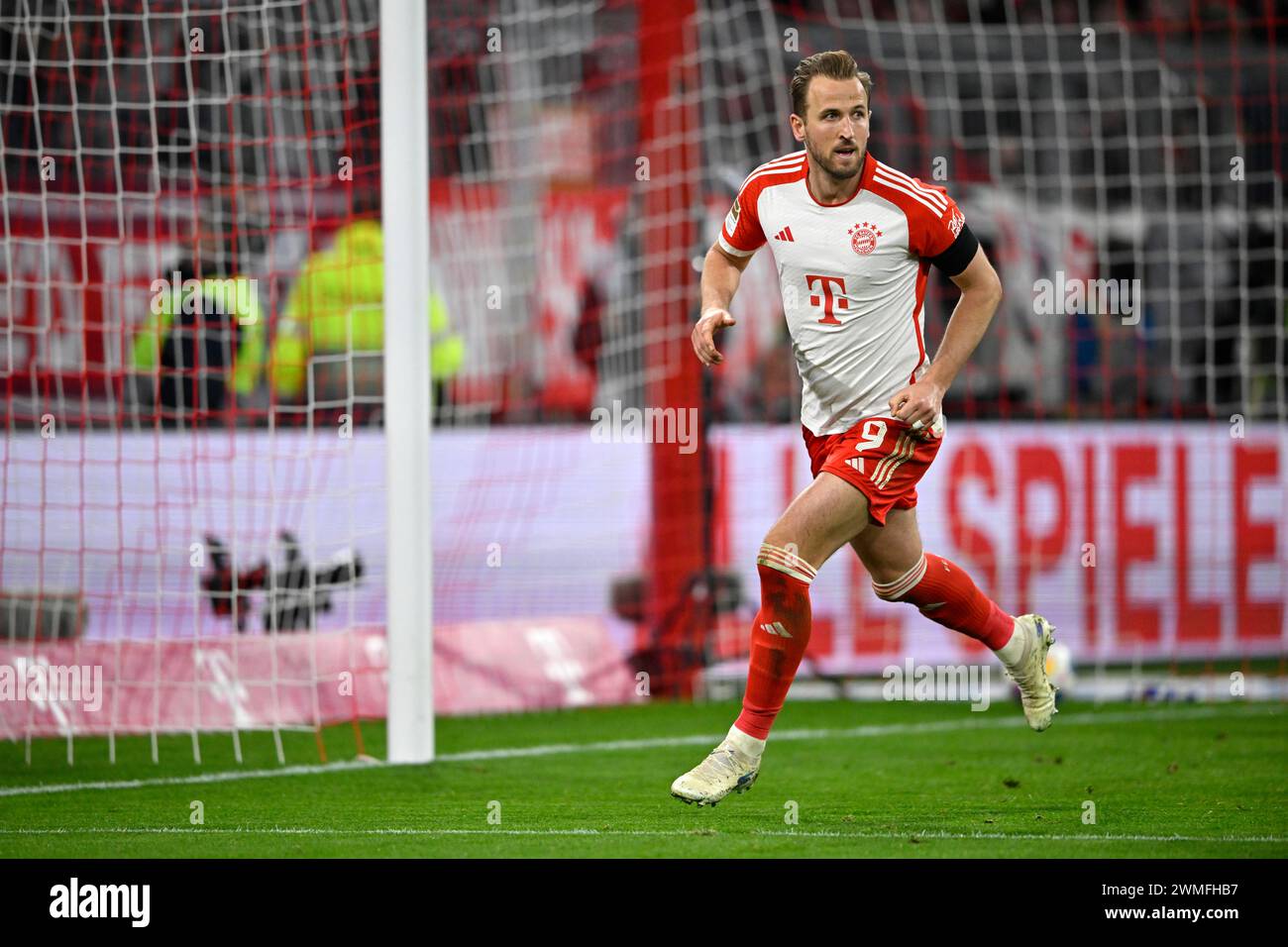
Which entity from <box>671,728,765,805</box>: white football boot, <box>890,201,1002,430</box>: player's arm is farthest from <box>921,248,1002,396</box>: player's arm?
<box>671,728,765,805</box>: white football boot

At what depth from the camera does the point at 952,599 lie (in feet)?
18.2

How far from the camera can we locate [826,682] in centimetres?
1001

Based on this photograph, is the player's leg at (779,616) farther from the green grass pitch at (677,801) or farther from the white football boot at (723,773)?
the green grass pitch at (677,801)

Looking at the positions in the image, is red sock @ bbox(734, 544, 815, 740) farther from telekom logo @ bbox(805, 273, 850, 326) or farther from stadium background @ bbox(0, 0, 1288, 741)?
stadium background @ bbox(0, 0, 1288, 741)

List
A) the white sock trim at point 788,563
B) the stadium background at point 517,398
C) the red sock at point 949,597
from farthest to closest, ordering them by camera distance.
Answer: the stadium background at point 517,398 → the red sock at point 949,597 → the white sock trim at point 788,563

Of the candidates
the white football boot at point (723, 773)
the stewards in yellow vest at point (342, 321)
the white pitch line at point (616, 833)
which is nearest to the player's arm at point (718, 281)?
the white football boot at point (723, 773)

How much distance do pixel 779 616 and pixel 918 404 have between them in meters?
0.73

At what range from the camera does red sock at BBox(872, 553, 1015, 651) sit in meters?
5.46

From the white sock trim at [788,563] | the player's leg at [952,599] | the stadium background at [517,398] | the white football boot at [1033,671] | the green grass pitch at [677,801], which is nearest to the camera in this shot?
the green grass pitch at [677,801]

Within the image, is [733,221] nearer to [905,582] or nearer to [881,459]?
[881,459]

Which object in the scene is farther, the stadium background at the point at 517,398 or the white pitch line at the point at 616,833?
the stadium background at the point at 517,398

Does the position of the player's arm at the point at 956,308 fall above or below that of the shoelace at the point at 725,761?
above

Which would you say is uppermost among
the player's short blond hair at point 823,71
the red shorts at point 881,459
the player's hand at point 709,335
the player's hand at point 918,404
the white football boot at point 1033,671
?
the player's short blond hair at point 823,71

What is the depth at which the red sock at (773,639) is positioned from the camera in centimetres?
507
